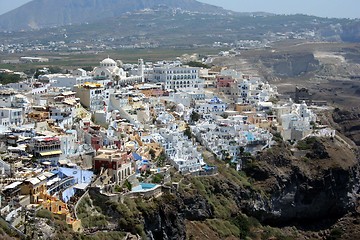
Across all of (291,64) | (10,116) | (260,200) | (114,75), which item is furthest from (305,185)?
(291,64)

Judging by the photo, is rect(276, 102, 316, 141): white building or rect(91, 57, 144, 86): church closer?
rect(276, 102, 316, 141): white building

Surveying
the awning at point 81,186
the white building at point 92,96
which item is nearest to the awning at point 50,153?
the awning at point 81,186

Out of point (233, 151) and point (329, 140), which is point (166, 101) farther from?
point (329, 140)

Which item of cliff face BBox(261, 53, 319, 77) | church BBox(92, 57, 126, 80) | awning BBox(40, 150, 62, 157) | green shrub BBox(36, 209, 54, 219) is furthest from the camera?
cliff face BBox(261, 53, 319, 77)

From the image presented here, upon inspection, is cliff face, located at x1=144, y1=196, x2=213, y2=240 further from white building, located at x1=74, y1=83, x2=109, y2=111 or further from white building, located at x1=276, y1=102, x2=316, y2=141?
white building, located at x1=276, y1=102, x2=316, y2=141

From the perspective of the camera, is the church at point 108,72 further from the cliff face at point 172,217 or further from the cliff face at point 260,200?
the cliff face at point 172,217

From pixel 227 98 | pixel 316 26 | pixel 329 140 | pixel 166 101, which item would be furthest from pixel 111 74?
pixel 316 26

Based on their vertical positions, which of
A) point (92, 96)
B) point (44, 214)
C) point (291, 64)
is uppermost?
point (92, 96)

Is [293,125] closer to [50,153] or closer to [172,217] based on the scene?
[172,217]

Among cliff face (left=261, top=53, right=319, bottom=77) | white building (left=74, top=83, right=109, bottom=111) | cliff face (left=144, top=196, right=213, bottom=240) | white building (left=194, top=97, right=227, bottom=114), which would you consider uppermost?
white building (left=74, top=83, right=109, bottom=111)

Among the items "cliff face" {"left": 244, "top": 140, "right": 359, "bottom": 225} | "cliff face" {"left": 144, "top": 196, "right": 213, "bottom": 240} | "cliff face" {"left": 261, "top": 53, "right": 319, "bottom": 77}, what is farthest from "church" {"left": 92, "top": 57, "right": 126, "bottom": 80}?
"cliff face" {"left": 261, "top": 53, "right": 319, "bottom": 77}

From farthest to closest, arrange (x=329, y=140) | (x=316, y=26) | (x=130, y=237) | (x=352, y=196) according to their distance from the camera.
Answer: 1. (x=316, y=26)
2. (x=329, y=140)
3. (x=352, y=196)
4. (x=130, y=237)
